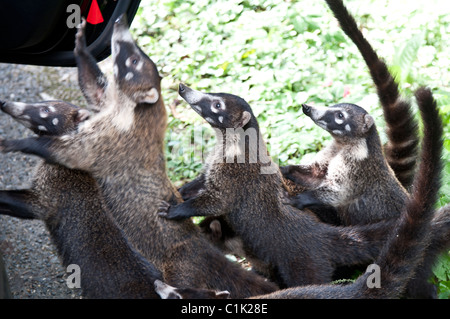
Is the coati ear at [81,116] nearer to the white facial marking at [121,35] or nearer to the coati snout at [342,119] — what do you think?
the white facial marking at [121,35]

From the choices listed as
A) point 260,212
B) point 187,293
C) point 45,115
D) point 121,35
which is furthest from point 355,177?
→ point 45,115

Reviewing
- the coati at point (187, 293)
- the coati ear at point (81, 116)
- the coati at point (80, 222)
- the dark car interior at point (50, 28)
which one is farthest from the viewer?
the coati ear at point (81, 116)

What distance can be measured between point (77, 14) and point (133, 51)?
46cm

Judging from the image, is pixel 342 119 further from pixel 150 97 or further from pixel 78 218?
pixel 78 218

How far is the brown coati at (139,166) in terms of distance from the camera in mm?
4250

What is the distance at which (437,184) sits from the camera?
3.52 meters

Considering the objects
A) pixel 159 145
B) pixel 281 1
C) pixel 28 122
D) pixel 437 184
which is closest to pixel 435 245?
pixel 437 184

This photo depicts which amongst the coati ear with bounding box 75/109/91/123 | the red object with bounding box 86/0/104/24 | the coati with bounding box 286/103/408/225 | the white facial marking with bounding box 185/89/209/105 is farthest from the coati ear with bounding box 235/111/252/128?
the red object with bounding box 86/0/104/24

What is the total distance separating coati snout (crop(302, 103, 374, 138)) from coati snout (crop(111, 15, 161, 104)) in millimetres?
1122

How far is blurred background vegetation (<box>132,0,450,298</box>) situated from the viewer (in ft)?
19.5

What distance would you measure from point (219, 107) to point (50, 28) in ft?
4.12

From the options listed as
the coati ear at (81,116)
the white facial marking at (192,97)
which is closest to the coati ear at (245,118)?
the white facial marking at (192,97)

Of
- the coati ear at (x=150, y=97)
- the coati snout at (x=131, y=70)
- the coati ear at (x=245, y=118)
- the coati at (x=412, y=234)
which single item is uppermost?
the coati snout at (x=131, y=70)

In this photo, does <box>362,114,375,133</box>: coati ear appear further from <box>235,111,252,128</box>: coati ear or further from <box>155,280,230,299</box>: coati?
<box>155,280,230,299</box>: coati
